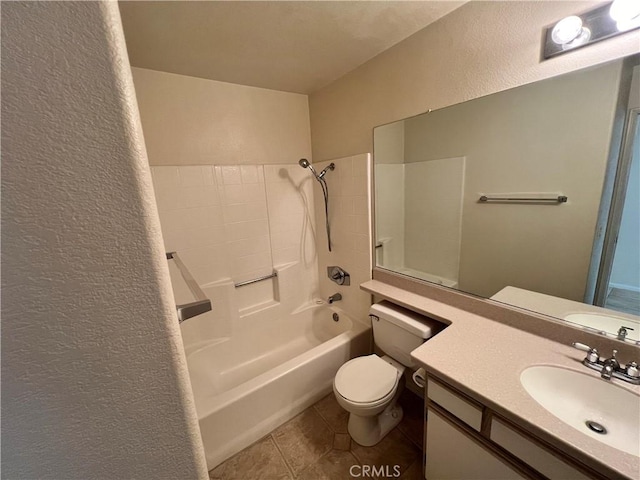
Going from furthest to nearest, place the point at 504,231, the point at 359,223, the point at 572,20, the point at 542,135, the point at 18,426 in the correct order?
the point at 359,223
the point at 504,231
the point at 542,135
the point at 572,20
the point at 18,426

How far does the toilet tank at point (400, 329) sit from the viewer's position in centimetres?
145

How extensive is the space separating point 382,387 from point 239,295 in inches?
53.1

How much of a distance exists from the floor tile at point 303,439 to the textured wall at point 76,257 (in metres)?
1.34

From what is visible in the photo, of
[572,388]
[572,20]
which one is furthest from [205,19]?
[572,388]

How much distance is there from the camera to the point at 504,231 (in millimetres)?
1367

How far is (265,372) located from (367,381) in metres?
0.78

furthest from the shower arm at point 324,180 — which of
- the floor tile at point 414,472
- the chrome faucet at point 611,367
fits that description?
the chrome faucet at point 611,367

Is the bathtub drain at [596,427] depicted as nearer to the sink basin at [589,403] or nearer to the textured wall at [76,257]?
the sink basin at [589,403]

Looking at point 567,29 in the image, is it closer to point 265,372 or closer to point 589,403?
point 589,403

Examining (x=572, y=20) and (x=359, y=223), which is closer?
(x=572, y=20)

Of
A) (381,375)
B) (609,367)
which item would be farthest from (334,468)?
(609,367)

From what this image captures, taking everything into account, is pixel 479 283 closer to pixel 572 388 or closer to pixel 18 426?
pixel 572 388

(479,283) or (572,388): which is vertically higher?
(479,283)

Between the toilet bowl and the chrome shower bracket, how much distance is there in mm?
705
